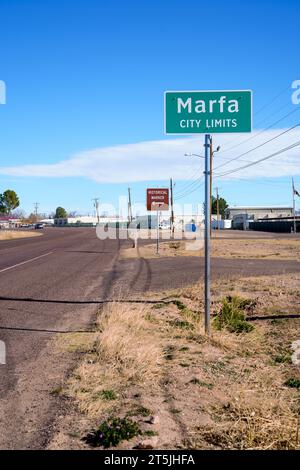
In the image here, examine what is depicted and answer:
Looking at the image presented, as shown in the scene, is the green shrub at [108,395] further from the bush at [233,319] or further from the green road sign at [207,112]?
the green road sign at [207,112]

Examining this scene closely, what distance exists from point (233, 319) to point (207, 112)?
3647 millimetres

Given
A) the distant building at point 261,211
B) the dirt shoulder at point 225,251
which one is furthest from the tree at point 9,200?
the dirt shoulder at point 225,251

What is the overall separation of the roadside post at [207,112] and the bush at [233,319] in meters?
1.87

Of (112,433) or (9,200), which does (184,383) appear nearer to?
(112,433)

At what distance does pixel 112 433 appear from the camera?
421cm

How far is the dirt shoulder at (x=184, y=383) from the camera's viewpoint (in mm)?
4281

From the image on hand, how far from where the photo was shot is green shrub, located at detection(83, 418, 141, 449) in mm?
4141

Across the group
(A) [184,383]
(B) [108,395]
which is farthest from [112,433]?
(A) [184,383]

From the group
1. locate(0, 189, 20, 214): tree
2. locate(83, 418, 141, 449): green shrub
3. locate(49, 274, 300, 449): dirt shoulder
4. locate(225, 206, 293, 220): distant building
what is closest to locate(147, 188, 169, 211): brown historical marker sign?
locate(49, 274, 300, 449): dirt shoulder

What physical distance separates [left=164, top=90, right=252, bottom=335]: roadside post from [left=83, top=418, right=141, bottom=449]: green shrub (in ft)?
12.3

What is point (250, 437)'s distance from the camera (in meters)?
4.09

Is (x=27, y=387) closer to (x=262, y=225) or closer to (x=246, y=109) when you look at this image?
(x=246, y=109)

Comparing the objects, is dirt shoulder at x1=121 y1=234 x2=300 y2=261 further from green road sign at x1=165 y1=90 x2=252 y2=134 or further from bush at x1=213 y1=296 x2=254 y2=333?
green road sign at x1=165 y1=90 x2=252 y2=134
